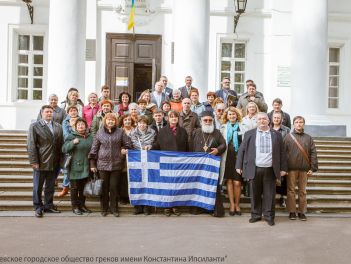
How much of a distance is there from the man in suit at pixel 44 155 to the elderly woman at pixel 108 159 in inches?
26.6

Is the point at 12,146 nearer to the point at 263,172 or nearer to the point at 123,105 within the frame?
the point at 123,105

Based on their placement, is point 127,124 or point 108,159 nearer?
point 108,159

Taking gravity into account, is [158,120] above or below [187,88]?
below

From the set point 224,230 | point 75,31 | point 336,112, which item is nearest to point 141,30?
point 75,31

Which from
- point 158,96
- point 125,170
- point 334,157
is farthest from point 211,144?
point 334,157

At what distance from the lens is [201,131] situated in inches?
346

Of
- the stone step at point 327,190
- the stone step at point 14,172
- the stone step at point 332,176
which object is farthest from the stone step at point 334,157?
the stone step at point 14,172

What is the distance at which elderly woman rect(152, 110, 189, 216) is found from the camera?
28.5 ft

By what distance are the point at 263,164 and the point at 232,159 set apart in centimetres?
84

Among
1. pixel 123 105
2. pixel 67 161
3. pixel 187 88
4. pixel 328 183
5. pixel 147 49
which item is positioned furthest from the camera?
pixel 147 49

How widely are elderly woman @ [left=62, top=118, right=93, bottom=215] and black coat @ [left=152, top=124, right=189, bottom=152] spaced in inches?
49.0

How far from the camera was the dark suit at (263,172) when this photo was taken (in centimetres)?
815

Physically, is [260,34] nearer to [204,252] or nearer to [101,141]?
[101,141]

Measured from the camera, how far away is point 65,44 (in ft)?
42.0
